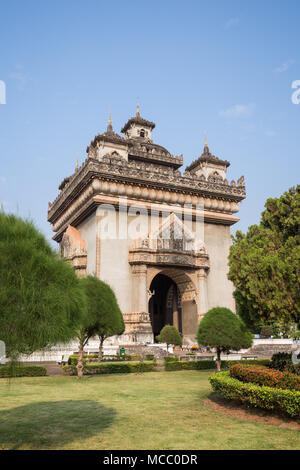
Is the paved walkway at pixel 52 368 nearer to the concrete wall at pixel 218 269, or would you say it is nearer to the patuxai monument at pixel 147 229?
the patuxai monument at pixel 147 229

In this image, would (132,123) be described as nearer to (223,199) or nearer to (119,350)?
(223,199)

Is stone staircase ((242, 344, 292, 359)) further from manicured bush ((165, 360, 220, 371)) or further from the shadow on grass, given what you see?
the shadow on grass

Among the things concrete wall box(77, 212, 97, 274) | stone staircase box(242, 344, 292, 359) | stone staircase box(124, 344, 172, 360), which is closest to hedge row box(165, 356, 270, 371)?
stone staircase box(124, 344, 172, 360)

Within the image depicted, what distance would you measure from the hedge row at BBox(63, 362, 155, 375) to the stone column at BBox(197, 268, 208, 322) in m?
12.4

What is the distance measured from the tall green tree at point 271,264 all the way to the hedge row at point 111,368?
9179 mm

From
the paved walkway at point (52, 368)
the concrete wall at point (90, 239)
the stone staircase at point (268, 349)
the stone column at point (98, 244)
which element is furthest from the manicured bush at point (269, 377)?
the stone staircase at point (268, 349)

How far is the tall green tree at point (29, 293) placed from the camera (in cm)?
580

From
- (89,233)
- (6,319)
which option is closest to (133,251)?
(89,233)

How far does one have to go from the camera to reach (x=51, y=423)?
29.1 feet

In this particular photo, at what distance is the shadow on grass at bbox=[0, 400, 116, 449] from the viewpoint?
24.3 feet

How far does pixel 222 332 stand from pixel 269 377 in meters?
9.85

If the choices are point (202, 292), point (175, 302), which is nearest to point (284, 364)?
point (202, 292)

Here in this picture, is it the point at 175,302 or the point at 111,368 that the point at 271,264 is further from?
the point at 175,302
